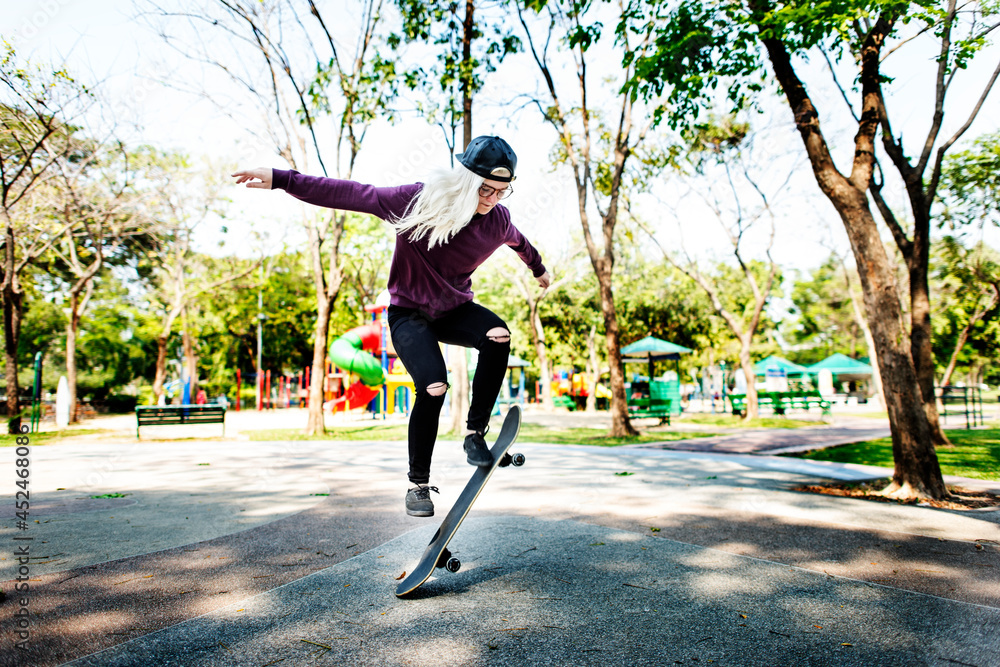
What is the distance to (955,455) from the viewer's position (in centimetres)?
945

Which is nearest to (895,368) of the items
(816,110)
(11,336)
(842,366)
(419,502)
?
(816,110)

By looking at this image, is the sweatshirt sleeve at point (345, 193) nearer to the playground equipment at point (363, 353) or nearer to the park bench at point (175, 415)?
the park bench at point (175, 415)

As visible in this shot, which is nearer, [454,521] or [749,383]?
[454,521]

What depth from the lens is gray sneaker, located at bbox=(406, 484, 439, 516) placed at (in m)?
3.21

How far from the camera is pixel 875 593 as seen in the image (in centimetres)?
300

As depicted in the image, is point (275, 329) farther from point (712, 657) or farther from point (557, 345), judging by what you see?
point (712, 657)

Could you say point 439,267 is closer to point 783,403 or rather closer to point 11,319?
point 11,319

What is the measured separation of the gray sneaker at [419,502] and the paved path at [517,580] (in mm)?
395

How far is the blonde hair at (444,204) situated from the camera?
3090 mm

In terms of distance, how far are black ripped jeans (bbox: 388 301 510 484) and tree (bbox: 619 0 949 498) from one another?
4.83 metres

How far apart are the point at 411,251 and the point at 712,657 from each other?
2.40 metres

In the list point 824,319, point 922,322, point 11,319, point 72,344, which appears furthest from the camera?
point 824,319

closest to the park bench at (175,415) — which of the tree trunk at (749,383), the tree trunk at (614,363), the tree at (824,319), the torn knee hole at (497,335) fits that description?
the tree trunk at (614,363)

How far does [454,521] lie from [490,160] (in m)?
1.97
